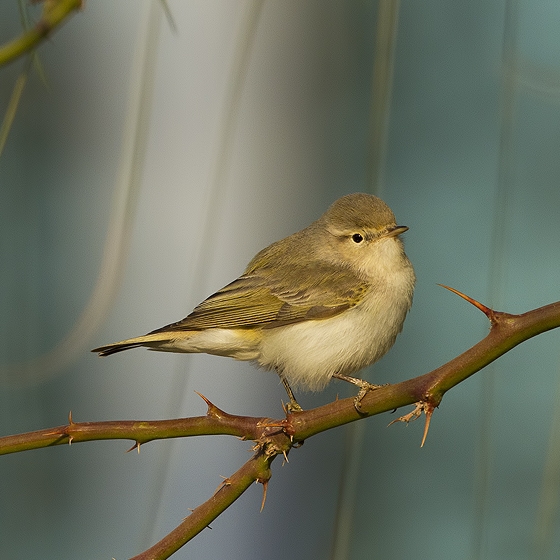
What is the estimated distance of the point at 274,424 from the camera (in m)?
1.73

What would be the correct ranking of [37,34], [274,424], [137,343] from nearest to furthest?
[37,34] < [274,424] < [137,343]

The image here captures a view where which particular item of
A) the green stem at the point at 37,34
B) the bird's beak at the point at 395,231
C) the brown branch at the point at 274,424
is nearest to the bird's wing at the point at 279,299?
the bird's beak at the point at 395,231

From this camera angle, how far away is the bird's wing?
2.81m

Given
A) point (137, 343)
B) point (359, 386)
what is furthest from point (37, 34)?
point (359, 386)

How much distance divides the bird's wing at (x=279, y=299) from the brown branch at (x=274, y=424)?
1.03m

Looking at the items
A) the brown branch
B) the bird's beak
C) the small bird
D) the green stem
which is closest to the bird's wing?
the small bird

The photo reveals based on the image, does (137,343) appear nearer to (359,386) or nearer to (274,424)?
(359,386)

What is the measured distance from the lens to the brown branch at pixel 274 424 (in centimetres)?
138

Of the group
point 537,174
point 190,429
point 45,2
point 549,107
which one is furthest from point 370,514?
point 45,2

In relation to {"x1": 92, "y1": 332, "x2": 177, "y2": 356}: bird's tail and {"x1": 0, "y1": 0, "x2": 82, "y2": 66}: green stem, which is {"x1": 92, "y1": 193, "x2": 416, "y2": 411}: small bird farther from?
{"x1": 0, "y1": 0, "x2": 82, "y2": 66}: green stem

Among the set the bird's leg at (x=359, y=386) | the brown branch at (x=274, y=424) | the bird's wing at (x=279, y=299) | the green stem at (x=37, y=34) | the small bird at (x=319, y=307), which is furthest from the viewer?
the bird's wing at (x=279, y=299)

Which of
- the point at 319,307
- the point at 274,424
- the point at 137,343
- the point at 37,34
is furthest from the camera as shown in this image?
the point at 319,307

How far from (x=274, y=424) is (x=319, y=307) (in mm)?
1151

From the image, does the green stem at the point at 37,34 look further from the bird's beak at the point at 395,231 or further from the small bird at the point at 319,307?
the bird's beak at the point at 395,231
